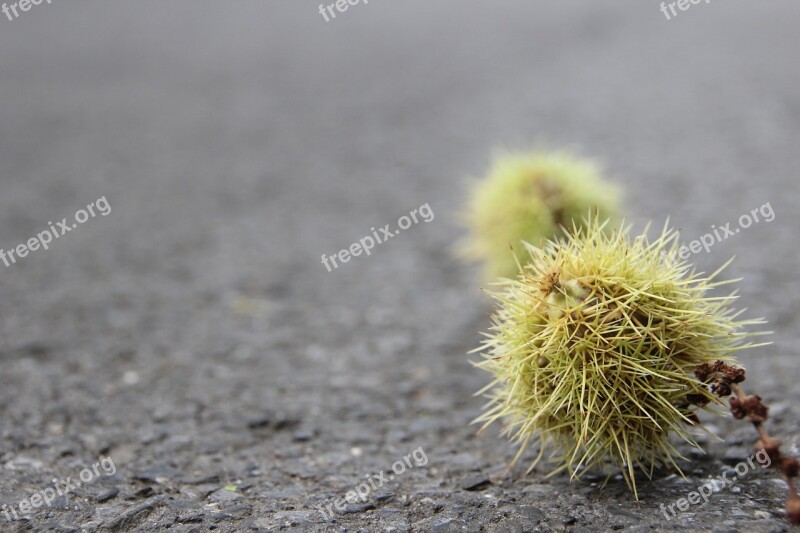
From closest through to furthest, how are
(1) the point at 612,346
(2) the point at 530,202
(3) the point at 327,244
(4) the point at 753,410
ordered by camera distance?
(4) the point at 753,410 < (1) the point at 612,346 < (2) the point at 530,202 < (3) the point at 327,244

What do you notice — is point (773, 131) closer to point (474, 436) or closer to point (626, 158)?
point (626, 158)

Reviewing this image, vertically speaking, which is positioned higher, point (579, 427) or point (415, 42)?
point (415, 42)

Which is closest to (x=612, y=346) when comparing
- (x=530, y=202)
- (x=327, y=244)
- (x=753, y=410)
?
(x=753, y=410)

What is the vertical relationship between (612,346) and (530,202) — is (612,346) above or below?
below

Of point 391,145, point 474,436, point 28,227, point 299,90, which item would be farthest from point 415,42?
point 474,436

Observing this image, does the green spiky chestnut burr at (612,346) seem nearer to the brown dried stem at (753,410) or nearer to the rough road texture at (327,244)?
the brown dried stem at (753,410)

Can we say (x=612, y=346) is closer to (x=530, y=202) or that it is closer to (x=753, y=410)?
(x=753, y=410)

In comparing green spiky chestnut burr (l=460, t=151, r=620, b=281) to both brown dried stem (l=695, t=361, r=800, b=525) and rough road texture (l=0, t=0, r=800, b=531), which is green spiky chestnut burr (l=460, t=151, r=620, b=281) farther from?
brown dried stem (l=695, t=361, r=800, b=525)
